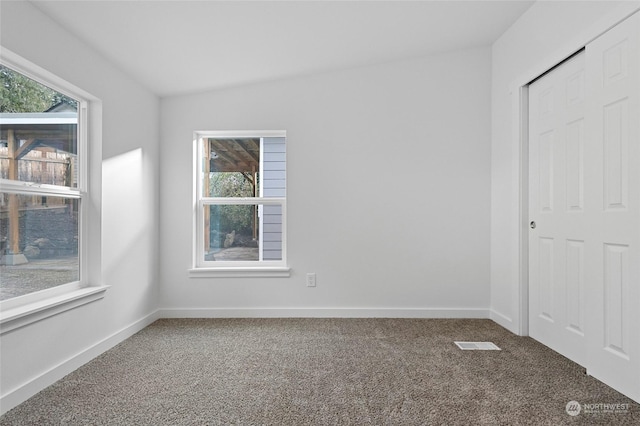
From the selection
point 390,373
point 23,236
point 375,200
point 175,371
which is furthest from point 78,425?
point 375,200

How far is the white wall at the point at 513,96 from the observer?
8.15ft

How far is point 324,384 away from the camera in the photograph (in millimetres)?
2182

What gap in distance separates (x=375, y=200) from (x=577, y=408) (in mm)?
2211

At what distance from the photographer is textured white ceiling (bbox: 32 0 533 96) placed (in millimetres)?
2377

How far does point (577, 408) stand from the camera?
1.89 metres

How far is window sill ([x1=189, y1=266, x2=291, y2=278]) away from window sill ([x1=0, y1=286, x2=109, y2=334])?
1009 mm

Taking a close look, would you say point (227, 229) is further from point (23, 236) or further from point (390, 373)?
point (390, 373)

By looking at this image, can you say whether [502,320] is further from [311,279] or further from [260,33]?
[260,33]

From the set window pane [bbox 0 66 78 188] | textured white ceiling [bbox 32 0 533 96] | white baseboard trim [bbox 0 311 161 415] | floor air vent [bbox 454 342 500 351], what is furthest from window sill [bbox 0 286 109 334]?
floor air vent [bbox 454 342 500 351]

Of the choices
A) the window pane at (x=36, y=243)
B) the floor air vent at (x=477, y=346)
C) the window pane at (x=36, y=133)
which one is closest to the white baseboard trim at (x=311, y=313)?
the floor air vent at (x=477, y=346)

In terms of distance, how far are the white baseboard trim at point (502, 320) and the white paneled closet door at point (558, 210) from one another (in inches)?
6.8

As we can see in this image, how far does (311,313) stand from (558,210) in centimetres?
222

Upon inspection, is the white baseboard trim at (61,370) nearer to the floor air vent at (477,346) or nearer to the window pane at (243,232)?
the window pane at (243,232)

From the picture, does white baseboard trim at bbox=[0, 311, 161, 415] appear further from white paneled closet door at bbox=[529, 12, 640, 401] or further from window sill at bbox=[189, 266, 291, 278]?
white paneled closet door at bbox=[529, 12, 640, 401]
